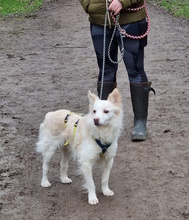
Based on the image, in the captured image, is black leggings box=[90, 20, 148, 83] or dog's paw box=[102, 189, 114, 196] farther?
black leggings box=[90, 20, 148, 83]

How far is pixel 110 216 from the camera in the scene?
14.3ft

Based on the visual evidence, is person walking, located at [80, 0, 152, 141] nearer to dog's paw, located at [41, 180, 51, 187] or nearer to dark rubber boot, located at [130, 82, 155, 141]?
dark rubber boot, located at [130, 82, 155, 141]

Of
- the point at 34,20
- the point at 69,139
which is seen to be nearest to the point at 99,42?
the point at 69,139

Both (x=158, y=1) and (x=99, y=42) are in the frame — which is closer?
(x=99, y=42)

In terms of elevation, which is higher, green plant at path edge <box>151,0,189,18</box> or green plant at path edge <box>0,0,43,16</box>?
green plant at path edge <box>151,0,189,18</box>

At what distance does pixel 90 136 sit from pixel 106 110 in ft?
0.93

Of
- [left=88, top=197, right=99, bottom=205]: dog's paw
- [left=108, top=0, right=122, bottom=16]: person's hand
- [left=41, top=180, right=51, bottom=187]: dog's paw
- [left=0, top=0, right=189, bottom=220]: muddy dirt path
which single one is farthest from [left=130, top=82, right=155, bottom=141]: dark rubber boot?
[left=88, top=197, right=99, bottom=205]: dog's paw

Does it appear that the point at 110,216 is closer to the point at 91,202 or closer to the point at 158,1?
the point at 91,202

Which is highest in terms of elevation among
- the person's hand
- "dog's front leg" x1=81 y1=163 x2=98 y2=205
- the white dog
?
the person's hand

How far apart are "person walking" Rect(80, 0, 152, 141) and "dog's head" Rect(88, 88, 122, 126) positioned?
843 millimetres

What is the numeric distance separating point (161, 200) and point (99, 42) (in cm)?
203

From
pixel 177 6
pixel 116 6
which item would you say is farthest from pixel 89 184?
pixel 177 6

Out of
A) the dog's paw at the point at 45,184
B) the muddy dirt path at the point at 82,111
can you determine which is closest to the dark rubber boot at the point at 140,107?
the muddy dirt path at the point at 82,111

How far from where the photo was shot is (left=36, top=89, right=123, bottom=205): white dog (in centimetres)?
462
